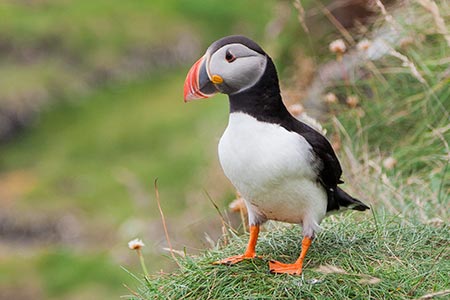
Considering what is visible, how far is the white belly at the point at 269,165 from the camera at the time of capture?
11.2 feet

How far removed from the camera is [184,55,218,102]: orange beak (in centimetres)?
346

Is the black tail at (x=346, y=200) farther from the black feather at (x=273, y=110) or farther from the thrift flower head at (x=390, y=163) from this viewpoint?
the thrift flower head at (x=390, y=163)

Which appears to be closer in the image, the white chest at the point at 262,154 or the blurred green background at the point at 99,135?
the white chest at the point at 262,154

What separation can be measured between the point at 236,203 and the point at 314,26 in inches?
149

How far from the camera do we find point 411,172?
539cm

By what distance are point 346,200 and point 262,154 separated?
635 millimetres

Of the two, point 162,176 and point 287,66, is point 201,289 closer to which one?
point 287,66

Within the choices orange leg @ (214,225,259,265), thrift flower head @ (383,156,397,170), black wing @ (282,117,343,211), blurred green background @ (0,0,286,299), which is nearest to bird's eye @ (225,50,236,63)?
black wing @ (282,117,343,211)

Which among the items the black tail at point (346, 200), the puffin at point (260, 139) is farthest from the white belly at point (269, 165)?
the black tail at point (346, 200)

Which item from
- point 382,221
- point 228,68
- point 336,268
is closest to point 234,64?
point 228,68

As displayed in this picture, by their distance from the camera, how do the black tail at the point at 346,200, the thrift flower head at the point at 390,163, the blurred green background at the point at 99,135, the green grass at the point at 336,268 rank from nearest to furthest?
the green grass at the point at 336,268 → the black tail at the point at 346,200 → the thrift flower head at the point at 390,163 → the blurred green background at the point at 99,135

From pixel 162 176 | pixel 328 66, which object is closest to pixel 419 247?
pixel 328 66

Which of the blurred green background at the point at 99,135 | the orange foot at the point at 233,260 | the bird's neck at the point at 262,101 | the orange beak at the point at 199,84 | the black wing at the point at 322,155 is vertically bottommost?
the orange foot at the point at 233,260

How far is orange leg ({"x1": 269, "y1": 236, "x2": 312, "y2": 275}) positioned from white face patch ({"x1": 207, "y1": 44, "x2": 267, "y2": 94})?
717 millimetres
